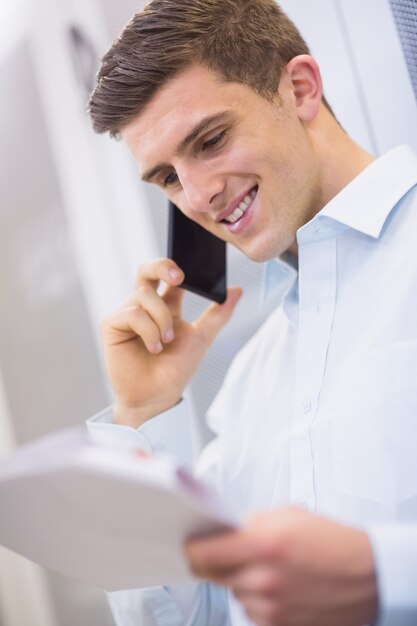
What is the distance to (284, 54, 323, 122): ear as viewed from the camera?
1.19 meters

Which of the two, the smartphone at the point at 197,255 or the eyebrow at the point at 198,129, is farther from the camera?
the smartphone at the point at 197,255

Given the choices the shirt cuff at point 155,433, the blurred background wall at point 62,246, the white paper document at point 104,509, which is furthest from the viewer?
the blurred background wall at point 62,246

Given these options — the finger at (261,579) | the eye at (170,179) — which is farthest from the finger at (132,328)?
the finger at (261,579)

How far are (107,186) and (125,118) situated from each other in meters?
0.70

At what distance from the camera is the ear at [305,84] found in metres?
1.19

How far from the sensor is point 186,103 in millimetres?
1117

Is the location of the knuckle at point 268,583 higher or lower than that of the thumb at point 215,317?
higher

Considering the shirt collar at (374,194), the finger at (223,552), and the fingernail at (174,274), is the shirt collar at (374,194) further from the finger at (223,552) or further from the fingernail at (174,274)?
the finger at (223,552)

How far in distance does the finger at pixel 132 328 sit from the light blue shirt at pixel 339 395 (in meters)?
0.17

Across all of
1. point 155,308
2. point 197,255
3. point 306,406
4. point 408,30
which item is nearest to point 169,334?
point 155,308

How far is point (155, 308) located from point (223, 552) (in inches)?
32.8

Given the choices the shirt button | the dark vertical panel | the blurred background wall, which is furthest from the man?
the blurred background wall

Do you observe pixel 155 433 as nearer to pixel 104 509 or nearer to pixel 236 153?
pixel 236 153

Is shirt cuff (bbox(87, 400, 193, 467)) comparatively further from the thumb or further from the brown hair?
the brown hair
